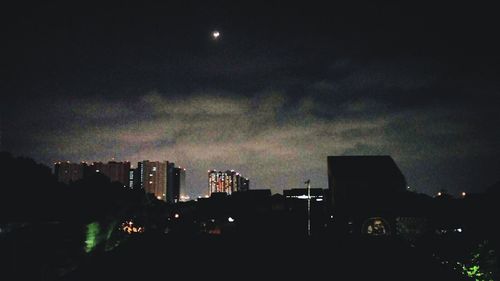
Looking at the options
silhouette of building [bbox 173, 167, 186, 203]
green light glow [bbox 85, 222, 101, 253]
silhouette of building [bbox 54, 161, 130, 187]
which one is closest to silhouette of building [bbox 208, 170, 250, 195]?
silhouette of building [bbox 173, 167, 186, 203]

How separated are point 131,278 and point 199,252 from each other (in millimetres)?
4193

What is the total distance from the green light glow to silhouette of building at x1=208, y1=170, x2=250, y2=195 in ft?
567

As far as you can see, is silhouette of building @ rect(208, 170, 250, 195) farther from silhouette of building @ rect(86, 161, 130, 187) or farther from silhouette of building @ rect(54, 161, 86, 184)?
silhouette of building @ rect(54, 161, 86, 184)

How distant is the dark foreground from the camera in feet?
39.0

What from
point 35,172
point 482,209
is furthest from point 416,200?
point 35,172

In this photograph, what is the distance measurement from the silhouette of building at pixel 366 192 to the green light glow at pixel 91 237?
16.1 meters

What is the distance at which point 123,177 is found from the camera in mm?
142000

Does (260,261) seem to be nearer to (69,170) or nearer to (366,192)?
(366,192)

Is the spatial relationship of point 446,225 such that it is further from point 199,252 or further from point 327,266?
point 199,252

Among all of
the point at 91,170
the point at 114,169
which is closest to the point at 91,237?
the point at 91,170

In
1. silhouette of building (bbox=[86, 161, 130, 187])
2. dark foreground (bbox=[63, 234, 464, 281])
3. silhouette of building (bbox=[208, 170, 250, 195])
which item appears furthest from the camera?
silhouette of building (bbox=[208, 170, 250, 195])

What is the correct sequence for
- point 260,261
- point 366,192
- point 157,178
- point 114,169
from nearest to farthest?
1. point 260,261
2. point 366,192
3. point 114,169
4. point 157,178

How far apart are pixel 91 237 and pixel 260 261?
8505 millimetres

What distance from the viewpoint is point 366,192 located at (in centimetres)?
2942
